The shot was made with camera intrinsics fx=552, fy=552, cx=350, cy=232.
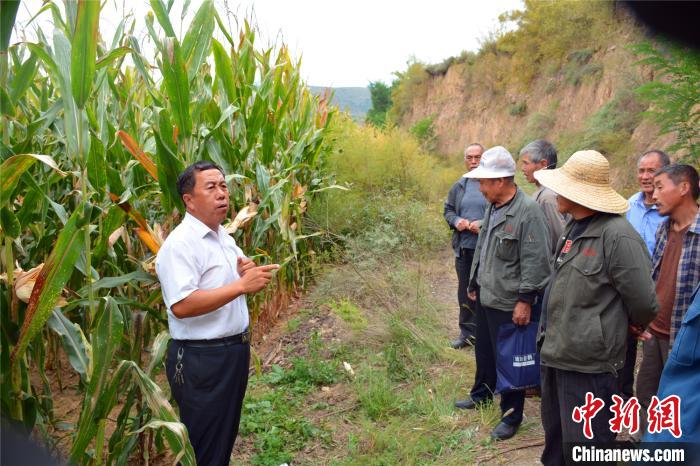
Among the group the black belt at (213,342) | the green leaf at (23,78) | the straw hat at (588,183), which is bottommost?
the black belt at (213,342)

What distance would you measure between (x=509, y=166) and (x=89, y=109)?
8.17 ft

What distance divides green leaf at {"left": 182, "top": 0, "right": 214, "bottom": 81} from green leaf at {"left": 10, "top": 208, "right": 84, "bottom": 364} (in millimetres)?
1509

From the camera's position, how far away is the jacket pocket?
333 cm

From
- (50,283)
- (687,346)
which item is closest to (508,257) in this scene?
(687,346)

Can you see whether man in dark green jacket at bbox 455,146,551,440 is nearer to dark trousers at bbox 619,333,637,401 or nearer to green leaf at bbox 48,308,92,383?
dark trousers at bbox 619,333,637,401

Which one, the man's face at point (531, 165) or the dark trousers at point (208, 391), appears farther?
the man's face at point (531, 165)

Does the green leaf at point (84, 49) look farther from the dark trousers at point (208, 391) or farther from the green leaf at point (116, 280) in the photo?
the dark trousers at point (208, 391)

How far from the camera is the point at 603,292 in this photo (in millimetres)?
2539

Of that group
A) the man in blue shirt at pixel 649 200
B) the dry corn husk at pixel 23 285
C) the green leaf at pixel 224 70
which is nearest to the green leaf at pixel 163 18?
the green leaf at pixel 224 70

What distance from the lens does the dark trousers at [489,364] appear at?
346 centimetres

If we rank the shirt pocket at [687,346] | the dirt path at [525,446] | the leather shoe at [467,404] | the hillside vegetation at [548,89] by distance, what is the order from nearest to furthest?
the shirt pocket at [687,346] < the dirt path at [525,446] < the leather shoe at [467,404] < the hillside vegetation at [548,89]

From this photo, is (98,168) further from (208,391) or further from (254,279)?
(208,391)

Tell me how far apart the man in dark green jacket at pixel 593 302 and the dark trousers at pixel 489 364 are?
2.42 ft

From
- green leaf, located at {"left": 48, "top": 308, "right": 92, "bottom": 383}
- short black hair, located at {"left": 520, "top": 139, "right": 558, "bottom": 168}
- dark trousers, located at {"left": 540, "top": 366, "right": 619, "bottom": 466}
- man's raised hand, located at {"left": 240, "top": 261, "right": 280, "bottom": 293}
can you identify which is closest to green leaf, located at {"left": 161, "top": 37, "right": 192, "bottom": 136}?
man's raised hand, located at {"left": 240, "top": 261, "right": 280, "bottom": 293}
